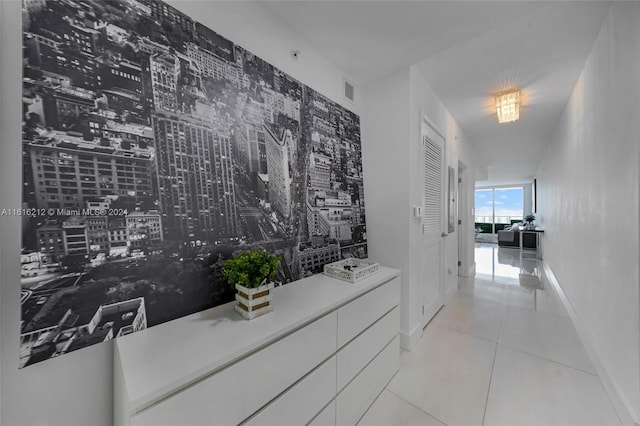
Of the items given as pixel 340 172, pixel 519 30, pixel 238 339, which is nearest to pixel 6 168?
pixel 238 339

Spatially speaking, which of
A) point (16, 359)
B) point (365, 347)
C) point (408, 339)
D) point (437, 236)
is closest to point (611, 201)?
point (437, 236)

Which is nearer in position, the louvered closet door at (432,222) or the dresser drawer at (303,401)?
the dresser drawer at (303,401)

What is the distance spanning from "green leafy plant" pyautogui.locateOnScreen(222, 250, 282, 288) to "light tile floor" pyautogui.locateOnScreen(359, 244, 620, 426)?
1219 mm

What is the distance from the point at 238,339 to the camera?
3.01ft

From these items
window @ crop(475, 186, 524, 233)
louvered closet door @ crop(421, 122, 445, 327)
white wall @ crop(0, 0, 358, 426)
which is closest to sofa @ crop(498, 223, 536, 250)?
window @ crop(475, 186, 524, 233)

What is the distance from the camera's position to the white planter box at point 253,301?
1.08m

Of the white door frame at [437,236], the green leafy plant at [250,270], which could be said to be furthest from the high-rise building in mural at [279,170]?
the white door frame at [437,236]

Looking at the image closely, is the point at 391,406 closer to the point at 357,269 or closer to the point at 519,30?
the point at 357,269

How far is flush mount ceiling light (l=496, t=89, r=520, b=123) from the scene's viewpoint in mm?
2662

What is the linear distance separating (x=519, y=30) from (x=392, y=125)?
Result: 1.11 meters

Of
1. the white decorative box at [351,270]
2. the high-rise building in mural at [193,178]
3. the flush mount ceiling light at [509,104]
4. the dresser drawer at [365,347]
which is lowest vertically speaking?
the dresser drawer at [365,347]

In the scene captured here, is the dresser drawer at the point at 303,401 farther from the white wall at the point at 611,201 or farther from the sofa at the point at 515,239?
the sofa at the point at 515,239

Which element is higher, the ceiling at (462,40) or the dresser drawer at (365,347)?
the ceiling at (462,40)

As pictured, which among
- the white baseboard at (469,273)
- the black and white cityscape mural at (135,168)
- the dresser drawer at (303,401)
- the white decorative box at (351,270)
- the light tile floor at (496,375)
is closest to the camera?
the black and white cityscape mural at (135,168)
